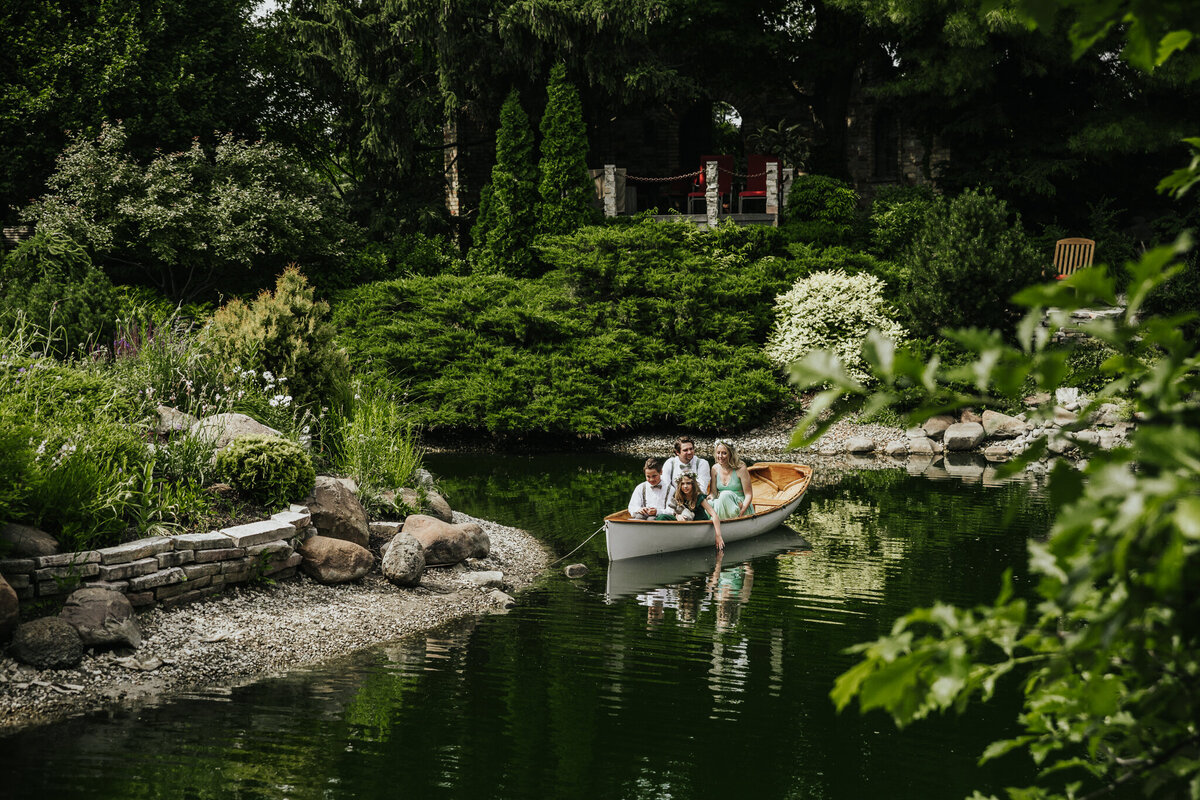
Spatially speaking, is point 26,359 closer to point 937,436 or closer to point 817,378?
point 817,378

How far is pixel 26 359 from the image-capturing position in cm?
882

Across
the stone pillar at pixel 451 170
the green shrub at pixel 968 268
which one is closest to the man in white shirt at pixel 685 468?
the green shrub at pixel 968 268

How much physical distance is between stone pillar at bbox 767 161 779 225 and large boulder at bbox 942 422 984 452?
7.26 m

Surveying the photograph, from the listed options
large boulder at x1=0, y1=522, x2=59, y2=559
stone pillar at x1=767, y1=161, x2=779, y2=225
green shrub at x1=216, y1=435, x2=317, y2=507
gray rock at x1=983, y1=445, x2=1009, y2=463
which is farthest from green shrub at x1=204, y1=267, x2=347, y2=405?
stone pillar at x1=767, y1=161, x2=779, y2=225

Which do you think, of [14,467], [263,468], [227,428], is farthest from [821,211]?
[14,467]

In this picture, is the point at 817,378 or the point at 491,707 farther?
the point at 491,707

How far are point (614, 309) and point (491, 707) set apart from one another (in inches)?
617

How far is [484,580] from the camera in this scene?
9922 mm

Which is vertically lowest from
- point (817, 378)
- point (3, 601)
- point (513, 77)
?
point (3, 601)

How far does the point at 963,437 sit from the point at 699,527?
9909 millimetres

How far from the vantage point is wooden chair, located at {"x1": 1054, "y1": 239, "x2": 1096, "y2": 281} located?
2195 centimetres

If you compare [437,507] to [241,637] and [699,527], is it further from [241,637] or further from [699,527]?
[241,637]

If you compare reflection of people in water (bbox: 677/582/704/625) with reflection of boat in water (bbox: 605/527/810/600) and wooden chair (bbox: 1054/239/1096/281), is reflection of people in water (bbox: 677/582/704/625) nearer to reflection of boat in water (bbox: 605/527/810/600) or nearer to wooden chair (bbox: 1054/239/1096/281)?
reflection of boat in water (bbox: 605/527/810/600)

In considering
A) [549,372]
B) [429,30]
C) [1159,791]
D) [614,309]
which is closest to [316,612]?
[1159,791]
